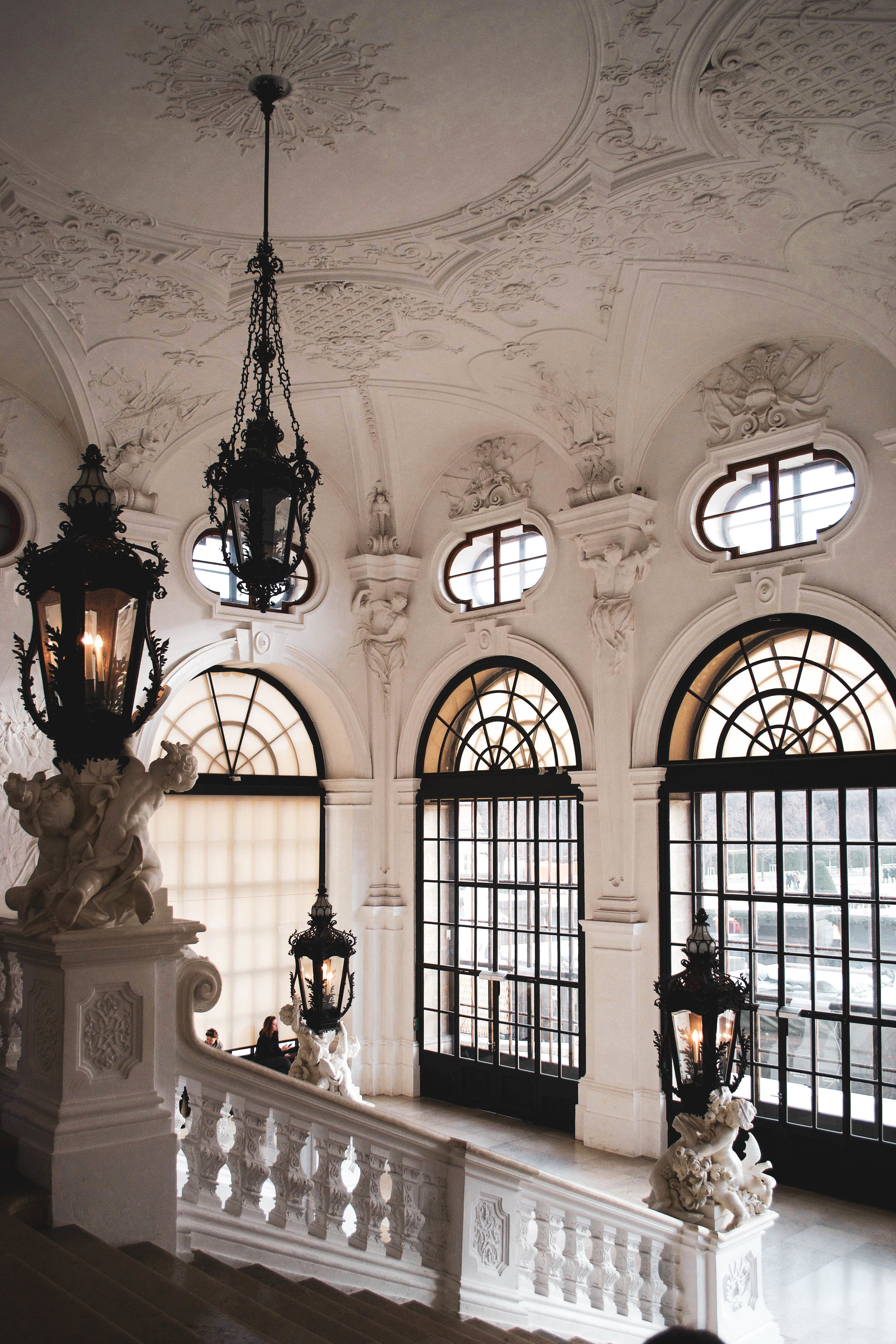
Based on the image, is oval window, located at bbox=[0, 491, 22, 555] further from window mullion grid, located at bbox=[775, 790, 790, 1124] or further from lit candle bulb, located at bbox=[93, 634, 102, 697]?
window mullion grid, located at bbox=[775, 790, 790, 1124]

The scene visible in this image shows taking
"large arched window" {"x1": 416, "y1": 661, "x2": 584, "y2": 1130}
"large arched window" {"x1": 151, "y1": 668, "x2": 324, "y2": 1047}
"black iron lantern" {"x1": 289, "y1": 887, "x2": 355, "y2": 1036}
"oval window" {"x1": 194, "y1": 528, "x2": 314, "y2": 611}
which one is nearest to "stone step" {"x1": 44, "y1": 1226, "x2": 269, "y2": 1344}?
"black iron lantern" {"x1": 289, "y1": 887, "x2": 355, "y2": 1036}

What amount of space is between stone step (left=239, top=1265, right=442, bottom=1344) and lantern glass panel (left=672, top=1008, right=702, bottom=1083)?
108 inches

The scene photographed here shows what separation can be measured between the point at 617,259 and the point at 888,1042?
628cm

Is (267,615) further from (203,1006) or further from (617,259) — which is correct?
(203,1006)

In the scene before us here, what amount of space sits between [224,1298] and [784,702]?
682cm

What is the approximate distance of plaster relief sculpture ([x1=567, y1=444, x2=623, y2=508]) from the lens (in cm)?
966

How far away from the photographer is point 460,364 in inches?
386

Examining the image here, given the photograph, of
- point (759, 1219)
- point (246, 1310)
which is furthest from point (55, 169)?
point (759, 1219)

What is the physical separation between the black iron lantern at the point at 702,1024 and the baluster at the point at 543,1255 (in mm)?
1335

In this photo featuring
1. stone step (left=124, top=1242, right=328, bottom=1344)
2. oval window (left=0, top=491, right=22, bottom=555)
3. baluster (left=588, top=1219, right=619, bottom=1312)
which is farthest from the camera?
oval window (left=0, top=491, right=22, bottom=555)

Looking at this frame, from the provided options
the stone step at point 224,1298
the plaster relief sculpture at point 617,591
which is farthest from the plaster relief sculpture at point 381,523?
the stone step at point 224,1298

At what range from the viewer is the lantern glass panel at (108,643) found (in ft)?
12.3

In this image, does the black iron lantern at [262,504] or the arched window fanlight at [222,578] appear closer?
the black iron lantern at [262,504]

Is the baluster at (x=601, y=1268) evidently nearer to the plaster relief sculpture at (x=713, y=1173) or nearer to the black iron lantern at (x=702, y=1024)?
the plaster relief sculpture at (x=713, y=1173)
